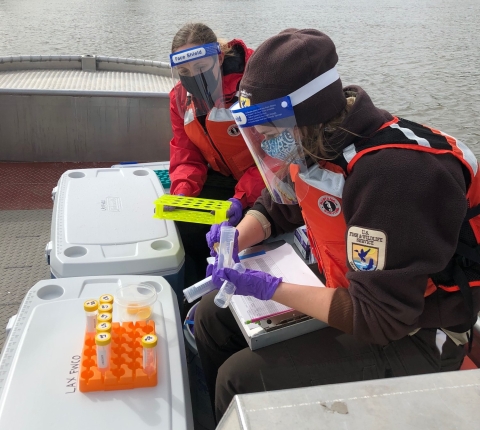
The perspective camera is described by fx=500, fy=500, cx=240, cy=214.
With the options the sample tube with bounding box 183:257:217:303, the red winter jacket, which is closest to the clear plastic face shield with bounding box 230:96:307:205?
the sample tube with bounding box 183:257:217:303

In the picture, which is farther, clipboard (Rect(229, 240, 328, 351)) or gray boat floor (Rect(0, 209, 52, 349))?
gray boat floor (Rect(0, 209, 52, 349))

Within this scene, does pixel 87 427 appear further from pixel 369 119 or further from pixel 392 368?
pixel 369 119

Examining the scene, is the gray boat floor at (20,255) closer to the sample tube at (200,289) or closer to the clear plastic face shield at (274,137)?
the sample tube at (200,289)

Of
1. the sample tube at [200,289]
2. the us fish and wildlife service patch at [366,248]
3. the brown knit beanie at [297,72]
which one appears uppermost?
the brown knit beanie at [297,72]

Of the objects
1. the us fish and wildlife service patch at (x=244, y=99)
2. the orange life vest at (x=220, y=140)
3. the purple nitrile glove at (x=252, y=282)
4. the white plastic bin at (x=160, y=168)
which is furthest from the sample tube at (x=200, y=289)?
the white plastic bin at (x=160, y=168)

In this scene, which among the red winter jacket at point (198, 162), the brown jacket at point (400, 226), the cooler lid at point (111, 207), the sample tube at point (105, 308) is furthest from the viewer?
the red winter jacket at point (198, 162)

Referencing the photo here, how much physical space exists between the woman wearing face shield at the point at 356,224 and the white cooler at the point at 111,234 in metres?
0.51

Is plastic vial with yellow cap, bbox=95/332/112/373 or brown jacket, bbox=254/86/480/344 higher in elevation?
brown jacket, bbox=254/86/480/344

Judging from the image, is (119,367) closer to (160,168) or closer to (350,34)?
(160,168)

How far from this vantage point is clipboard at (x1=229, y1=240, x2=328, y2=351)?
4.61 feet

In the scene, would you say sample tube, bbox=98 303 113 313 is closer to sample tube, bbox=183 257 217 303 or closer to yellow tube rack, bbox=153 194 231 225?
sample tube, bbox=183 257 217 303

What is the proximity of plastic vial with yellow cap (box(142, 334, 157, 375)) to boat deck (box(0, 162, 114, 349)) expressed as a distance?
1.07 m

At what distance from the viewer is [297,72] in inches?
49.4

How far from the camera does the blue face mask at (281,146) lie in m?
1.33
